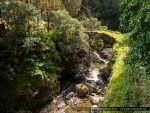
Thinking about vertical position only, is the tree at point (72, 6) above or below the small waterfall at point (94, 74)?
above

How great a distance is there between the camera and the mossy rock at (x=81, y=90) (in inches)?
970

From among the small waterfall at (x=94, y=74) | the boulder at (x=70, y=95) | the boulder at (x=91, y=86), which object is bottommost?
the boulder at (x=70, y=95)

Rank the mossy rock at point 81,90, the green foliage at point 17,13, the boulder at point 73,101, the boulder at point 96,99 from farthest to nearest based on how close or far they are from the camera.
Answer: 1. the mossy rock at point 81,90
2. the boulder at point 73,101
3. the green foliage at point 17,13
4. the boulder at point 96,99

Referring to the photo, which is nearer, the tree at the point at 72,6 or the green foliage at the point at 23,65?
the green foliage at the point at 23,65

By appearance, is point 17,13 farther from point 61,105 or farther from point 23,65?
point 61,105

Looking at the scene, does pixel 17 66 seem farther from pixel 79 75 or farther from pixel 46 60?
pixel 79 75

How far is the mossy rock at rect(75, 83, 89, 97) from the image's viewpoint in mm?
24641

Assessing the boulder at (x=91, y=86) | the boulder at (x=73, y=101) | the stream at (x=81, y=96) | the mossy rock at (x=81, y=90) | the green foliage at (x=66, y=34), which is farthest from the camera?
the green foliage at (x=66, y=34)

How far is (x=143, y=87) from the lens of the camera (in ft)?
35.9

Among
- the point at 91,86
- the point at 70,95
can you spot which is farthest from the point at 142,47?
the point at 91,86

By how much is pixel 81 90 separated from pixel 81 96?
0.54m

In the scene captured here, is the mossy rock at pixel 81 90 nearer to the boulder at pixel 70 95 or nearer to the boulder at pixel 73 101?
the boulder at pixel 70 95

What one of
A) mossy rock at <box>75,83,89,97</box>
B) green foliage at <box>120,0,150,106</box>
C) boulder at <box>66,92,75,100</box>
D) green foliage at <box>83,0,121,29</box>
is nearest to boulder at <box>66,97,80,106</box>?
boulder at <box>66,92,75,100</box>

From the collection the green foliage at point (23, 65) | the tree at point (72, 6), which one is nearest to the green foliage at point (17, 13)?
the green foliage at point (23, 65)
